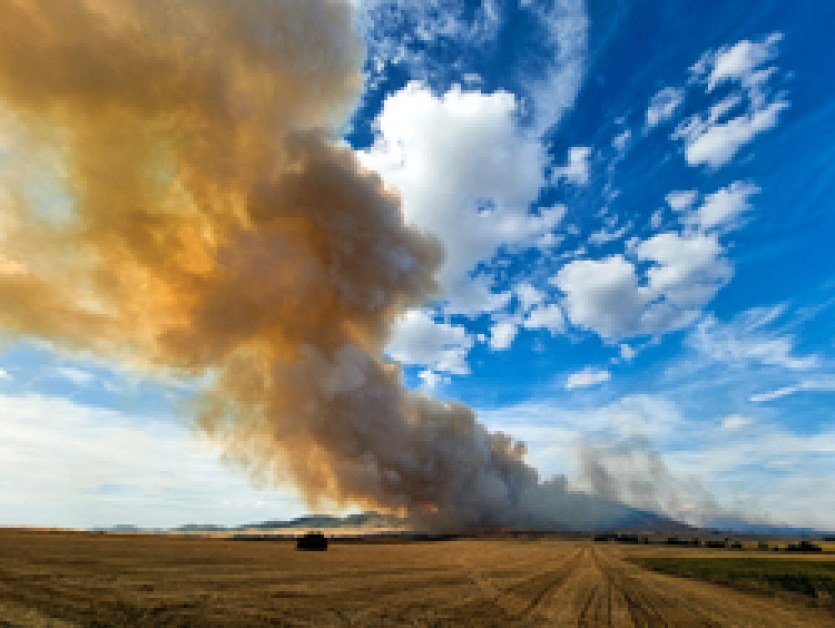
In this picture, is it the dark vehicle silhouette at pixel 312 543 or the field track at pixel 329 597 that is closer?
the field track at pixel 329 597

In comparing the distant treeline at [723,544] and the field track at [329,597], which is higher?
the distant treeline at [723,544]

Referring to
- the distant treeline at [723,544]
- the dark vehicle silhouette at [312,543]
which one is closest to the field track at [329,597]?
the dark vehicle silhouette at [312,543]

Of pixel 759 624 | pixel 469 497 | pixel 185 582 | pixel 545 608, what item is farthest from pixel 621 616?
pixel 469 497

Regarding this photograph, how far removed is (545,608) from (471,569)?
17.4 m

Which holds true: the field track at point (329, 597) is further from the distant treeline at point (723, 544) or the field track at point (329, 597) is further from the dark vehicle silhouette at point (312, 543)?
the distant treeline at point (723, 544)

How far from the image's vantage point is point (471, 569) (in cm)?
3812

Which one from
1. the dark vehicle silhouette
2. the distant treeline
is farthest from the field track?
the distant treeline

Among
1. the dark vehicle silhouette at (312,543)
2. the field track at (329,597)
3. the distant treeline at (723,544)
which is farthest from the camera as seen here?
the distant treeline at (723,544)

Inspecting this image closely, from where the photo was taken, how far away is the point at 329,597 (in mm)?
20766

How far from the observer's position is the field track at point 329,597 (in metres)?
15.4

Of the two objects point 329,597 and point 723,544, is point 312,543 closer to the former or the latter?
point 329,597

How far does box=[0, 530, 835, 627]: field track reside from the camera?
50.5 feet

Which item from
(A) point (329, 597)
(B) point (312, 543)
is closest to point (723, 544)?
(B) point (312, 543)

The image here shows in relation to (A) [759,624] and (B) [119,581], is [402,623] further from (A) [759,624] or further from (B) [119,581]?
(A) [759,624]
